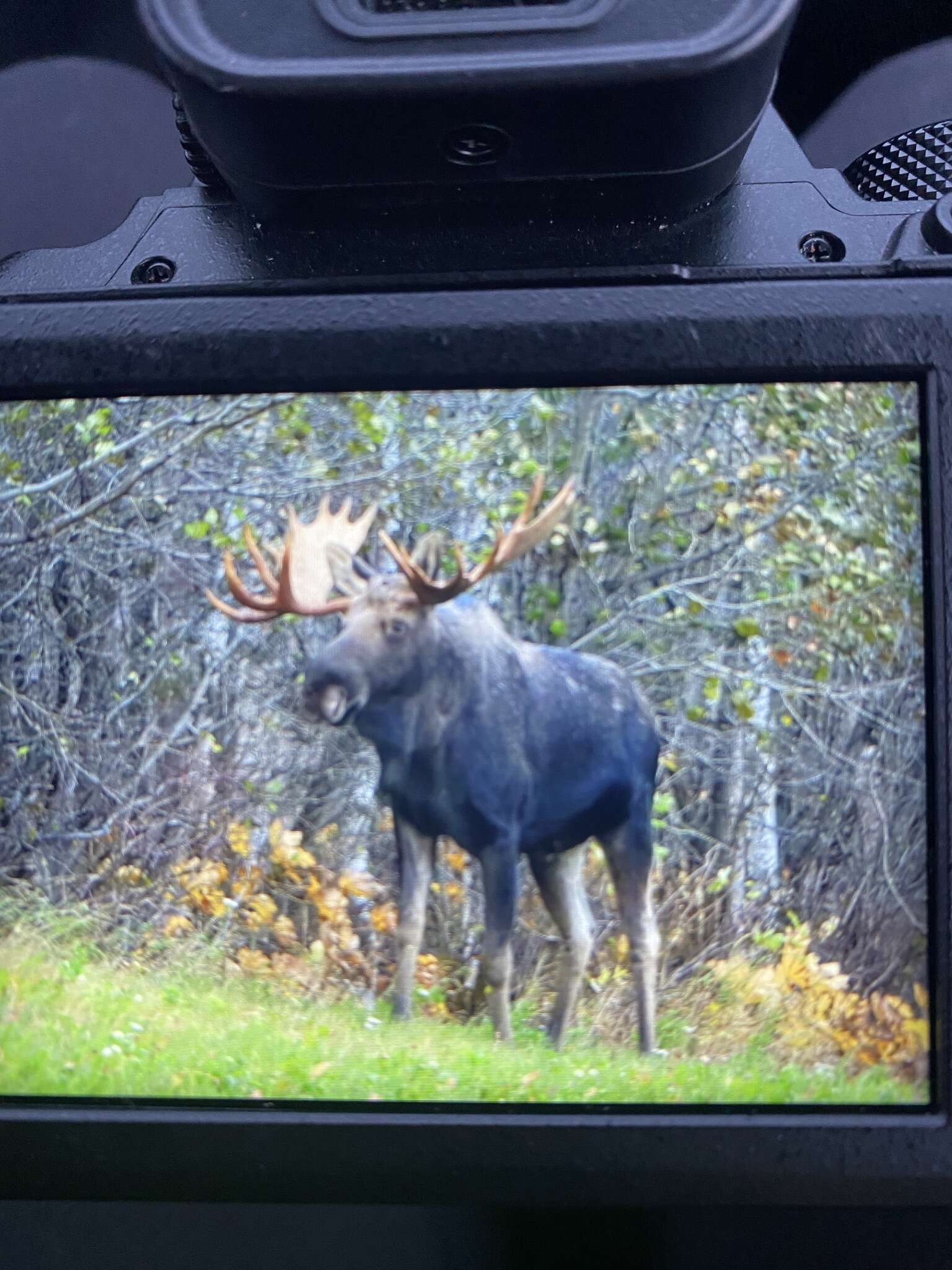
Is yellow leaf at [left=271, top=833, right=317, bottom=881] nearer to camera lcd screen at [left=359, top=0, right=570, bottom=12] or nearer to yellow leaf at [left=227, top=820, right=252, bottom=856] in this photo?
yellow leaf at [left=227, top=820, right=252, bottom=856]

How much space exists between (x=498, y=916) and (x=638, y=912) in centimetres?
9

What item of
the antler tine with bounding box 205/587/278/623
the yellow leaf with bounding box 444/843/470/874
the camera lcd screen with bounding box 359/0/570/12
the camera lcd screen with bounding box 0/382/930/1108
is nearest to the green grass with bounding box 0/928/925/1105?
the camera lcd screen with bounding box 0/382/930/1108

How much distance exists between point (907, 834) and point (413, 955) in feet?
1.06

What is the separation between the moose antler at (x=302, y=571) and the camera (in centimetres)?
83

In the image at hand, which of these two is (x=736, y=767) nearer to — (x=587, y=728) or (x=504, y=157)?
(x=587, y=728)

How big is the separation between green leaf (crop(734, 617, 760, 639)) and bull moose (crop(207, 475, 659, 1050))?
76 mm

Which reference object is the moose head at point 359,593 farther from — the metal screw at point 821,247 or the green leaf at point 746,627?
the metal screw at point 821,247

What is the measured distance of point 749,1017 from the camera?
82 cm

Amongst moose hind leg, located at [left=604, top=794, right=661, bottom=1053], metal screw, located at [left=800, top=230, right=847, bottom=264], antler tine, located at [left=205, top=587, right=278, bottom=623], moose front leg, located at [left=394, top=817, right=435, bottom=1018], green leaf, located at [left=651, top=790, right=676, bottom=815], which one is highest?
antler tine, located at [left=205, top=587, right=278, bottom=623]

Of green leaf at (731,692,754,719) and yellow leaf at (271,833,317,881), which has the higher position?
yellow leaf at (271,833,317,881)

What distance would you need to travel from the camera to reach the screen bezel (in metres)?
0.82

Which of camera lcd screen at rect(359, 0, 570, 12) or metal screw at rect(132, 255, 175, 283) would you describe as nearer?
camera lcd screen at rect(359, 0, 570, 12)

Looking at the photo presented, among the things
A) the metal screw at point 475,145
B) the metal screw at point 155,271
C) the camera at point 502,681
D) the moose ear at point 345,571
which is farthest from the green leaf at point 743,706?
the metal screw at point 155,271

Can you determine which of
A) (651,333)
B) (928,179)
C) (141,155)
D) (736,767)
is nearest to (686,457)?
(651,333)
